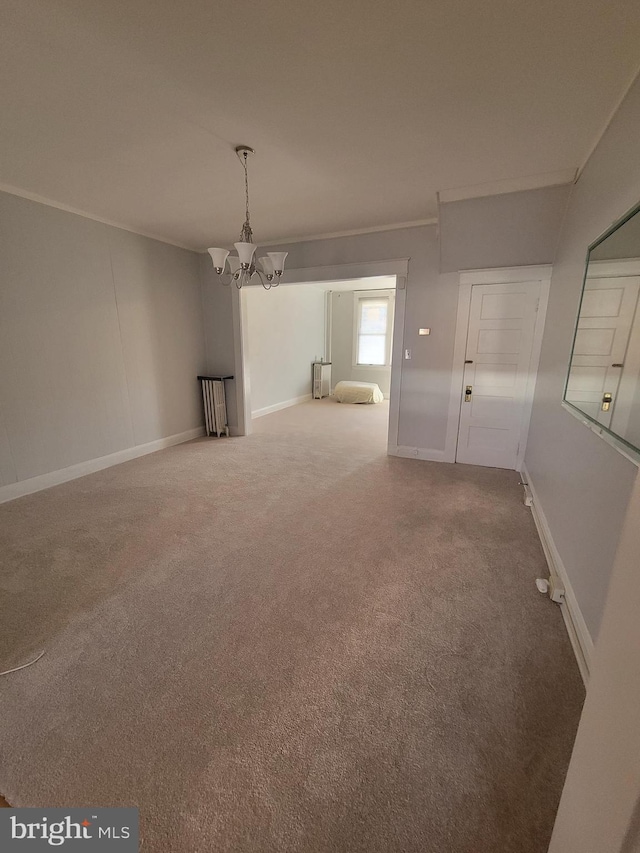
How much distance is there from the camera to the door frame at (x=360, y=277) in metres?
3.80

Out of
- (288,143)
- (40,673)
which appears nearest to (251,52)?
(288,143)

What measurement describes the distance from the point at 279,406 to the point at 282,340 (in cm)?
137

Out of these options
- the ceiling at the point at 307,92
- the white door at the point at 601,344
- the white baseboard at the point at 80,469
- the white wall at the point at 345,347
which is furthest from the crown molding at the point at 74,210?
the white wall at the point at 345,347

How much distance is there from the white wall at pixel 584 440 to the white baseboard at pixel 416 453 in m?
1.16

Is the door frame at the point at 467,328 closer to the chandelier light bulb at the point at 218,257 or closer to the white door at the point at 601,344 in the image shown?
the white door at the point at 601,344

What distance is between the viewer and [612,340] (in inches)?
62.0

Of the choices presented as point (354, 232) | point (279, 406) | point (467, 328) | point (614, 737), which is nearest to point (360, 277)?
point (354, 232)

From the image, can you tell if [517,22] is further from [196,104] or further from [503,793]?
[503,793]

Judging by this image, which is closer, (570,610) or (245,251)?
(570,610)

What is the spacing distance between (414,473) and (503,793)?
2.74 meters

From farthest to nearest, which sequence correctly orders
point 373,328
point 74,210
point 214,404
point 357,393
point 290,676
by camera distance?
point 373,328
point 357,393
point 214,404
point 74,210
point 290,676

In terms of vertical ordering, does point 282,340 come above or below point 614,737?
above

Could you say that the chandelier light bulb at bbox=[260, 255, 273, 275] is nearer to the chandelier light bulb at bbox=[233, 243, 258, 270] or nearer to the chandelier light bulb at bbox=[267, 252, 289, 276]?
the chandelier light bulb at bbox=[267, 252, 289, 276]

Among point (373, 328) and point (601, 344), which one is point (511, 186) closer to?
point (601, 344)
